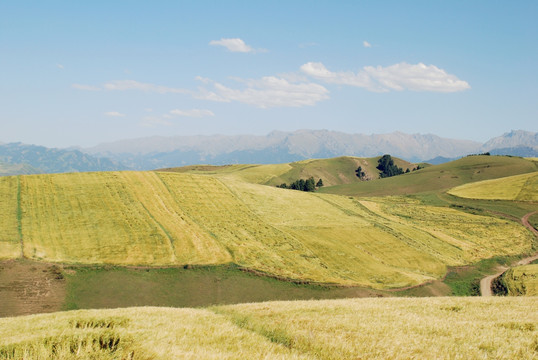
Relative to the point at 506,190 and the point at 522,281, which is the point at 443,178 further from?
the point at 522,281

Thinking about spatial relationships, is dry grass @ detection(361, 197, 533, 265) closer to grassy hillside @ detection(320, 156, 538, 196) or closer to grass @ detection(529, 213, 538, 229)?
grass @ detection(529, 213, 538, 229)

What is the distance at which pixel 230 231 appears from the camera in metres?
69.5

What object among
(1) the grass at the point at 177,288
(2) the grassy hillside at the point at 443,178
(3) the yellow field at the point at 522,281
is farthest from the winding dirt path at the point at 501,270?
(2) the grassy hillside at the point at 443,178

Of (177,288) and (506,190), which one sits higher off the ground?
(506,190)

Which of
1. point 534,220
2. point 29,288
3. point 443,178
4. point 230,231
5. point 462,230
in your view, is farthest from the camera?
point 443,178

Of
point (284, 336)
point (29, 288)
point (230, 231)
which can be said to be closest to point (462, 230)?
point (230, 231)

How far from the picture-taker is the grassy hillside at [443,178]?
542 feet

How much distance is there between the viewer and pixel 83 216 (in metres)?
64.1

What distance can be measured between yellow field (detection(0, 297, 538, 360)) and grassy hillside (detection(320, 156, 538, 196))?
149740 mm

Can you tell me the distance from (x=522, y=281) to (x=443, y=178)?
434 ft

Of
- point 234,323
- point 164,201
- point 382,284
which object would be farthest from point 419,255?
point 234,323

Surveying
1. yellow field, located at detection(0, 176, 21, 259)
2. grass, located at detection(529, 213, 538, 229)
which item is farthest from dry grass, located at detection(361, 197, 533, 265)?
yellow field, located at detection(0, 176, 21, 259)

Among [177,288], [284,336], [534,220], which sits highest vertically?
[284,336]

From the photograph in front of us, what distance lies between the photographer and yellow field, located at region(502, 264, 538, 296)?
170 feet
